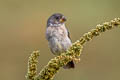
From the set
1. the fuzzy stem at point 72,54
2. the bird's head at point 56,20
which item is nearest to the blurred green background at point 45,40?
the bird's head at point 56,20

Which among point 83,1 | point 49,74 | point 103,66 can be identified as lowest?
point 49,74

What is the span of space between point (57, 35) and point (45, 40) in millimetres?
5965

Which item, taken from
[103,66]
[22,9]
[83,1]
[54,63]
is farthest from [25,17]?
[54,63]

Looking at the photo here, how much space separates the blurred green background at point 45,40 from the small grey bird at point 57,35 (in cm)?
361

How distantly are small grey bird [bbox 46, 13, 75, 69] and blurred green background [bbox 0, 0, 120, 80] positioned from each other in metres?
3.61

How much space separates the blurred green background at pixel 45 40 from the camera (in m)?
10.2

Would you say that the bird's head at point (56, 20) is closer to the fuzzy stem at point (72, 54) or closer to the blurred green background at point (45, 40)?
the fuzzy stem at point (72, 54)

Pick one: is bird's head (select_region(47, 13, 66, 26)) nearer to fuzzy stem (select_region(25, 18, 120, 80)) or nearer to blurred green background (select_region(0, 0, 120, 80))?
fuzzy stem (select_region(25, 18, 120, 80))

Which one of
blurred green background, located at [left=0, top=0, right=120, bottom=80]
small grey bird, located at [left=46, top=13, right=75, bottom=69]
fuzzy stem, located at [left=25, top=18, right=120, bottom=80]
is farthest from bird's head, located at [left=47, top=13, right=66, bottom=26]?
blurred green background, located at [left=0, top=0, right=120, bottom=80]

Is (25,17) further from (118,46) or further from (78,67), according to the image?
Result: (78,67)

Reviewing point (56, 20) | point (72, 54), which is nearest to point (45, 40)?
point (56, 20)

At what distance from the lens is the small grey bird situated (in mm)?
5520

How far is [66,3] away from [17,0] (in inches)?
53.5

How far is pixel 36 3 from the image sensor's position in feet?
50.1
